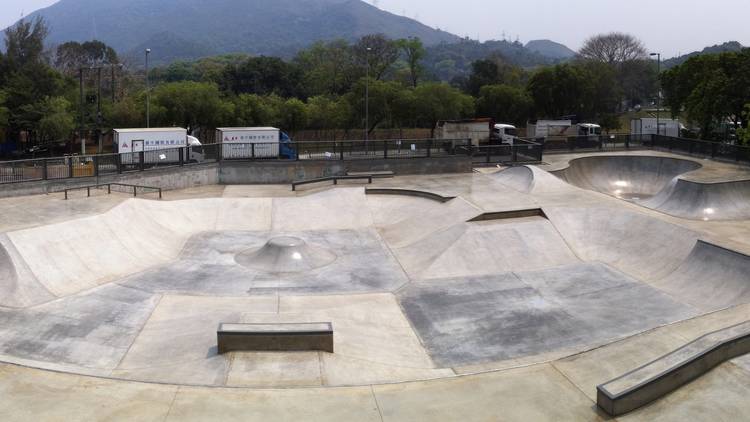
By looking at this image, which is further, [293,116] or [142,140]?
[293,116]

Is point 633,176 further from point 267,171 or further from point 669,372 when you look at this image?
point 669,372

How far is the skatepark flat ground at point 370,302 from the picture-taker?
1097 centimetres

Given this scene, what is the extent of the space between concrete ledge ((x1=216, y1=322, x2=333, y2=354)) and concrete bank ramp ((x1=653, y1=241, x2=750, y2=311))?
10762 mm

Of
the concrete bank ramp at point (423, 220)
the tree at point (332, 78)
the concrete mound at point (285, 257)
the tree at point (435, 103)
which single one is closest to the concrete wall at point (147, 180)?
the concrete mound at point (285, 257)

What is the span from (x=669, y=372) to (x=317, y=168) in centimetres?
2669

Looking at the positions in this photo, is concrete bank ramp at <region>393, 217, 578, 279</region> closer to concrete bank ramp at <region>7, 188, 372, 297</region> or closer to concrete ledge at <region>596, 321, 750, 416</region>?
concrete bank ramp at <region>7, 188, 372, 297</region>

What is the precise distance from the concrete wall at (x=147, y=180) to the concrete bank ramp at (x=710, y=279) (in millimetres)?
22085

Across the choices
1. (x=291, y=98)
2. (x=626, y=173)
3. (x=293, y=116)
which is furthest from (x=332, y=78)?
(x=626, y=173)

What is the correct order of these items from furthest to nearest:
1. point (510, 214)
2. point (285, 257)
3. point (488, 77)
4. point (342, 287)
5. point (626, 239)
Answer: point (488, 77), point (510, 214), point (626, 239), point (285, 257), point (342, 287)

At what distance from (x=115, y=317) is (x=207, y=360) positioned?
16.0 ft

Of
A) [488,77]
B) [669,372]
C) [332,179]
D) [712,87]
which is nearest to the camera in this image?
[669,372]

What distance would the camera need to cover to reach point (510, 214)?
983 inches

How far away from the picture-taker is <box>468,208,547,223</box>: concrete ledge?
80.1 ft

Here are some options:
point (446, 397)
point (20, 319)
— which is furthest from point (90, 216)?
point (446, 397)
